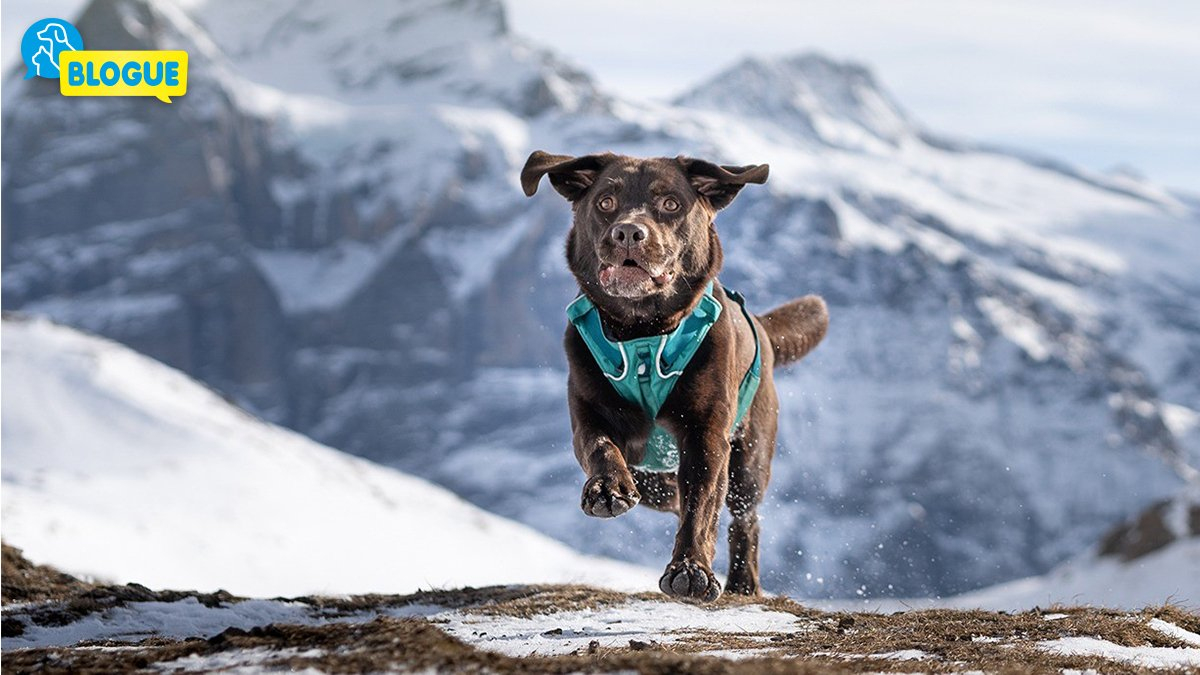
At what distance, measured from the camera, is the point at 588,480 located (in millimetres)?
7809

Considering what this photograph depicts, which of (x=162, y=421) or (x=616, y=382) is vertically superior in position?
(x=162, y=421)

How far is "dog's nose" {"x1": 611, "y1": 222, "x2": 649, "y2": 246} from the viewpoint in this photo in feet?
25.9

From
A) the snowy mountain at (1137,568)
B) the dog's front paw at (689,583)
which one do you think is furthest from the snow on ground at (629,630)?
the snowy mountain at (1137,568)

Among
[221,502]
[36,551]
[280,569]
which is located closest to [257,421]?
[221,502]

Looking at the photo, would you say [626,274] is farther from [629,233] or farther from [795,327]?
[795,327]

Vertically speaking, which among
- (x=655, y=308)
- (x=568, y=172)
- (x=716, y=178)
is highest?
(x=568, y=172)

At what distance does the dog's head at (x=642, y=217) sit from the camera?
26.3 ft

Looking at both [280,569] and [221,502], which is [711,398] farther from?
[221,502]

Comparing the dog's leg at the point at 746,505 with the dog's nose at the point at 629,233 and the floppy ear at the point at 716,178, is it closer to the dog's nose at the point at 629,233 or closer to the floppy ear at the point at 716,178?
the floppy ear at the point at 716,178

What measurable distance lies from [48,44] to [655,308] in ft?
18.7

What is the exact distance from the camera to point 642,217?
26.6ft

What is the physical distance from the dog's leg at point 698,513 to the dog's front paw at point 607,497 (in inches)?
18.7

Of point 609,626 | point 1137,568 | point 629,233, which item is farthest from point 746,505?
point 1137,568

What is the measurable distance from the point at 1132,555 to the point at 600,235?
173 feet
